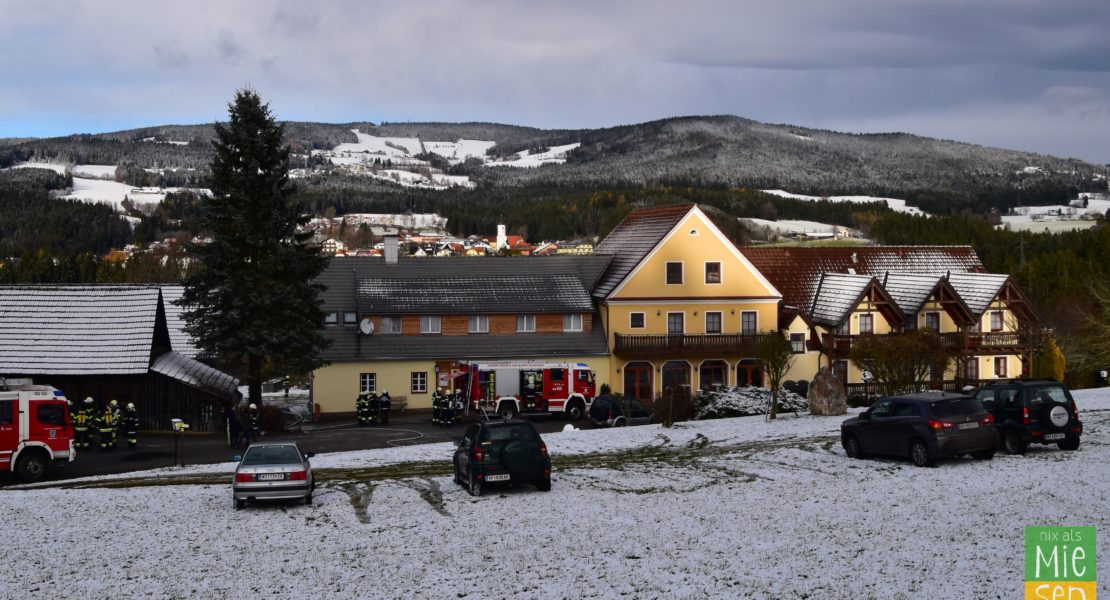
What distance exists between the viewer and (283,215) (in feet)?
132

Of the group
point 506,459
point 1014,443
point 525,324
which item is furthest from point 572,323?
point 506,459

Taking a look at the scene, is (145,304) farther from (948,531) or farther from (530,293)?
(948,531)

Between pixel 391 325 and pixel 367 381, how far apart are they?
10.3 feet

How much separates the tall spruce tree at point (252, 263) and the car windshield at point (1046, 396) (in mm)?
26679

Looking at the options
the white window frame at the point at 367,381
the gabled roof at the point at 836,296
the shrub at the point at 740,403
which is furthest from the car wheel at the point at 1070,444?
the white window frame at the point at 367,381

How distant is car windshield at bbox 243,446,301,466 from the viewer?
799 inches

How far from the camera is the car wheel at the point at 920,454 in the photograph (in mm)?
21578

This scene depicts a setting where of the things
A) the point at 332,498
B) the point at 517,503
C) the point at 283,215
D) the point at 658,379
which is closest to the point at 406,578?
the point at 517,503

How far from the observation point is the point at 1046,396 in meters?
23.1

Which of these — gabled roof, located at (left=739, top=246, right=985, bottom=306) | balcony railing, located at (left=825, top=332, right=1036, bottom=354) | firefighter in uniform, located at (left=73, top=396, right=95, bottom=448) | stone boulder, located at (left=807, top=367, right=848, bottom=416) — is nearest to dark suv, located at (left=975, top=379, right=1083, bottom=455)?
stone boulder, located at (left=807, top=367, right=848, bottom=416)

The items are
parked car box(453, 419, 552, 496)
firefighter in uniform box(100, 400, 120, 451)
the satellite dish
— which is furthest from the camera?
the satellite dish

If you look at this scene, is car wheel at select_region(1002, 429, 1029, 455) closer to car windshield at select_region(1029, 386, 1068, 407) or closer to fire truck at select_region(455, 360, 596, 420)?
car windshield at select_region(1029, 386, 1068, 407)

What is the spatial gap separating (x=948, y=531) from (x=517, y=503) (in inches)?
317

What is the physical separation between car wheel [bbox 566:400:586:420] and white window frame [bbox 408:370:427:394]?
746cm
